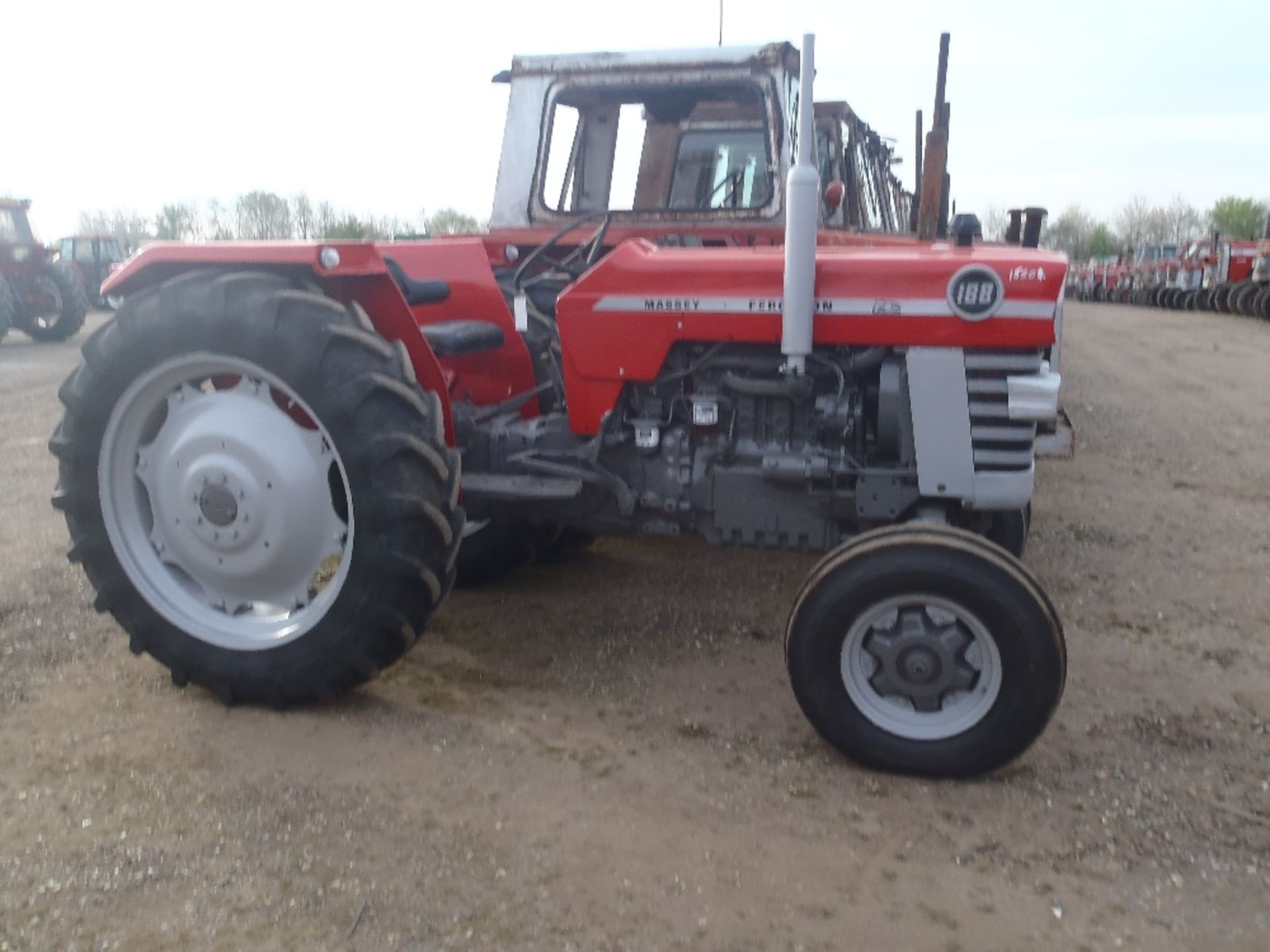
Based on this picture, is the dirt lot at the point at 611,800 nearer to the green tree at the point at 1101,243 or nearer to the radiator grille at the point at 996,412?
the radiator grille at the point at 996,412

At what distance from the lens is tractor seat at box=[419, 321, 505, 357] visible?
3457 millimetres

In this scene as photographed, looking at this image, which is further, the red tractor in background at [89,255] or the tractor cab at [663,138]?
the red tractor in background at [89,255]

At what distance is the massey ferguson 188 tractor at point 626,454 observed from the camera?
8.86 ft

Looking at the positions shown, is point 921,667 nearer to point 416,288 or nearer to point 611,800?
point 611,800

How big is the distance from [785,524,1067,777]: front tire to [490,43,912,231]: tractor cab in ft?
5.34

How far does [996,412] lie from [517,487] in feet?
4.70

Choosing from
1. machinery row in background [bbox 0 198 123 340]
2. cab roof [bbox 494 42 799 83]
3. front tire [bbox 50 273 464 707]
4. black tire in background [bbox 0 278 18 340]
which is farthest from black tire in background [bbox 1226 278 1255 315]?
front tire [bbox 50 273 464 707]

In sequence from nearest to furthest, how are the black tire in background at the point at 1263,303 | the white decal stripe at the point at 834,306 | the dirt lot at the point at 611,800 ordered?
the dirt lot at the point at 611,800
the white decal stripe at the point at 834,306
the black tire in background at the point at 1263,303

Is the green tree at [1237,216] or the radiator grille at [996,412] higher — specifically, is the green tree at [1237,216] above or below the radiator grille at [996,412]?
above

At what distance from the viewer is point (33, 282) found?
15586mm

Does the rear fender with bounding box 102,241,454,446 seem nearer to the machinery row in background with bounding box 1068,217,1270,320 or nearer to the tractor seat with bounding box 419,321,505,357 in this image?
the tractor seat with bounding box 419,321,505,357

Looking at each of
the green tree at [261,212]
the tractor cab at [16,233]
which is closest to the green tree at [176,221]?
the green tree at [261,212]

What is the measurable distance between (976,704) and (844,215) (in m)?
3.46

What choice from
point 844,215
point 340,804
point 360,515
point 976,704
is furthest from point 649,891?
point 844,215
